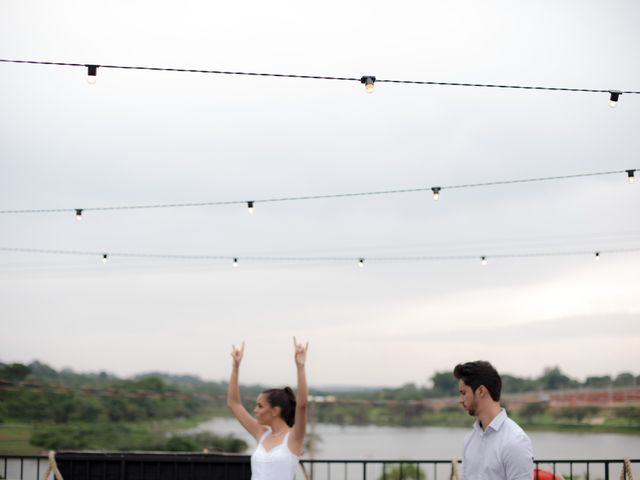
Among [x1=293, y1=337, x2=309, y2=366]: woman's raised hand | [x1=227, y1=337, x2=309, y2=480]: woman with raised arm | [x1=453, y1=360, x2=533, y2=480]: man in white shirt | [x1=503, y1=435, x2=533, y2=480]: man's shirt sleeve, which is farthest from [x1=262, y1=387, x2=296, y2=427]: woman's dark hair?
[x1=503, y1=435, x2=533, y2=480]: man's shirt sleeve

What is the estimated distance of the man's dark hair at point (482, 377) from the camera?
10.7 feet

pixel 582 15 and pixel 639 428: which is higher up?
pixel 582 15

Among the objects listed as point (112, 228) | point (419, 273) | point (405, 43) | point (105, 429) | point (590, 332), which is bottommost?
point (105, 429)

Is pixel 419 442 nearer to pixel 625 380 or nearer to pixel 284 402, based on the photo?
pixel 625 380

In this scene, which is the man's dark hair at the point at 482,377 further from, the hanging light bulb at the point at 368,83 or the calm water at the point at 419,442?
the calm water at the point at 419,442

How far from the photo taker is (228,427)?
4291 cm

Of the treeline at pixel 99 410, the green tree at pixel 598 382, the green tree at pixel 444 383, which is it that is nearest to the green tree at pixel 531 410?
the green tree at pixel 598 382

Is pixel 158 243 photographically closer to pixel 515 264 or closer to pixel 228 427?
pixel 228 427

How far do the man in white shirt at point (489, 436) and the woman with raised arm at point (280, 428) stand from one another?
68 cm

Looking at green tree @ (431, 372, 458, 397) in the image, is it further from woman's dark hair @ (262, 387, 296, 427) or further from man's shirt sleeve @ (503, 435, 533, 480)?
man's shirt sleeve @ (503, 435, 533, 480)

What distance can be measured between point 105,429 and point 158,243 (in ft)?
37.4

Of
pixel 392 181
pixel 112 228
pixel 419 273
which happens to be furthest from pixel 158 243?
pixel 392 181

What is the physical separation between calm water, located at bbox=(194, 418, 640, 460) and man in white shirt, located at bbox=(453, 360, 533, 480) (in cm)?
3818

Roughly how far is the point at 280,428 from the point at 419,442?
145ft
